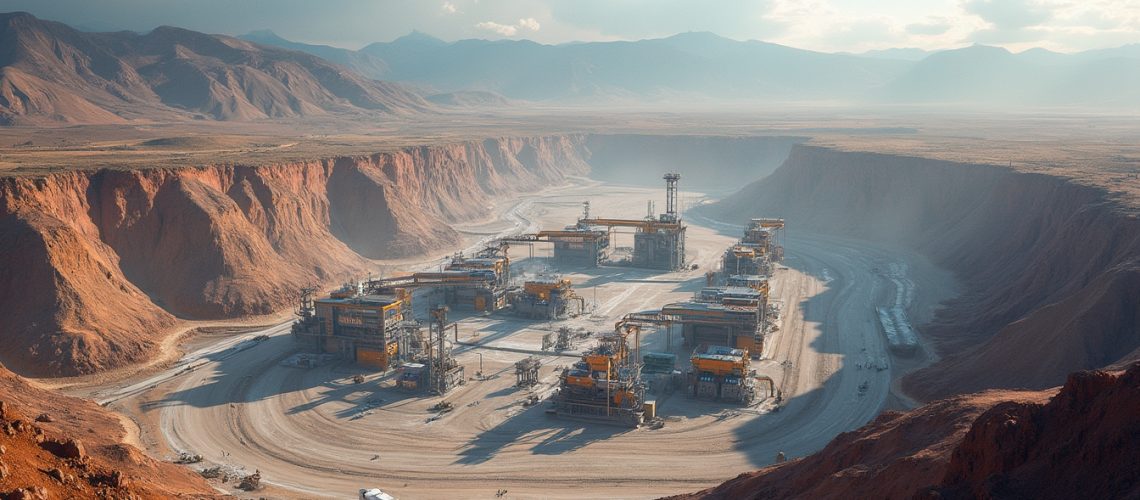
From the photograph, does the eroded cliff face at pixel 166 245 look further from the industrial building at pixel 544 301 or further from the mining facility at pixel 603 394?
the mining facility at pixel 603 394

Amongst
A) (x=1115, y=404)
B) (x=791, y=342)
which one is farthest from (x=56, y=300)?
(x=1115, y=404)

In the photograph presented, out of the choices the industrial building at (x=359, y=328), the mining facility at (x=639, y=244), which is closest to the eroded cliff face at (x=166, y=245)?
the industrial building at (x=359, y=328)

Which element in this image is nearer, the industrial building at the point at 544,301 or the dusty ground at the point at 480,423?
the dusty ground at the point at 480,423

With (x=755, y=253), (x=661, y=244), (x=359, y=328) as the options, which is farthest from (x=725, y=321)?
(x=661, y=244)

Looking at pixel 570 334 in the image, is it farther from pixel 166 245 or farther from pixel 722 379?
pixel 166 245

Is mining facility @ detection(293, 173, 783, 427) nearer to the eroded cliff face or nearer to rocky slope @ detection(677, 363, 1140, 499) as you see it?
the eroded cliff face

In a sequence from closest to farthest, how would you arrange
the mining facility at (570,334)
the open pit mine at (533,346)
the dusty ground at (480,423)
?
1. the open pit mine at (533,346)
2. the dusty ground at (480,423)
3. the mining facility at (570,334)
